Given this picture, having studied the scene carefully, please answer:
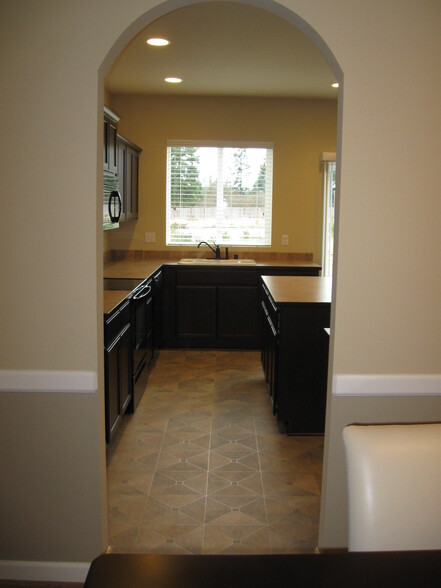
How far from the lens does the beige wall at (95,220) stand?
2.15 metres

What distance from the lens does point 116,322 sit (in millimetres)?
3535

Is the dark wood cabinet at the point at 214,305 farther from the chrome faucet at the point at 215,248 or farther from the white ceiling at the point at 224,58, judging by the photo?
the white ceiling at the point at 224,58

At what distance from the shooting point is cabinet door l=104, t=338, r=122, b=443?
329 centimetres

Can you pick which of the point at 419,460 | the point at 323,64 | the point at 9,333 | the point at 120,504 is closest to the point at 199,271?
the point at 323,64

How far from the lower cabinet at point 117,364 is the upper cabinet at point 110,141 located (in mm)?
1192

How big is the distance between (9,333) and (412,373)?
1558 mm

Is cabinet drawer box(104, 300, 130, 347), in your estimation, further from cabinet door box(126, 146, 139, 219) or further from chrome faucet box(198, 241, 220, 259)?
chrome faucet box(198, 241, 220, 259)

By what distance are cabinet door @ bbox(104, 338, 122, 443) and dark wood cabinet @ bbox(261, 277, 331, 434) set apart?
3.35ft

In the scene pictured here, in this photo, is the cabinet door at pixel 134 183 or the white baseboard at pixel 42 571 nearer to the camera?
the white baseboard at pixel 42 571

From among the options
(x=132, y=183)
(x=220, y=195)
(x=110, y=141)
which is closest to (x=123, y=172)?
(x=132, y=183)

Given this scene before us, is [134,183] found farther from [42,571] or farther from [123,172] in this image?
[42,571]

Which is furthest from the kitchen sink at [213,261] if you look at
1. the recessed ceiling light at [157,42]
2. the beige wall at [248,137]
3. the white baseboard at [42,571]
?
the white baseboard at [42,571]

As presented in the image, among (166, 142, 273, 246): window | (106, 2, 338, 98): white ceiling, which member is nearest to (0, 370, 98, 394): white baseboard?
(106, 2, 338, 98): white ceiling

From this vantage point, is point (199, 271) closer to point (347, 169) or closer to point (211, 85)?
point (211, 85)
